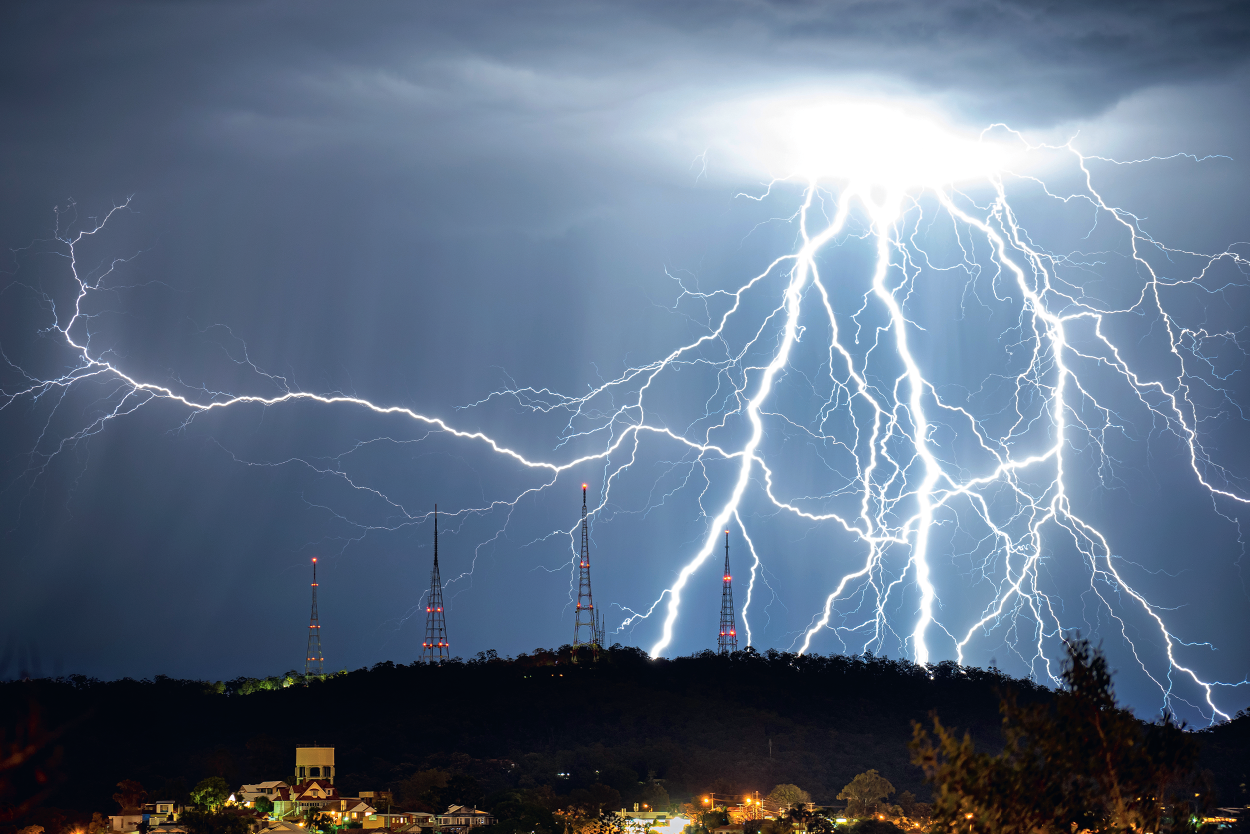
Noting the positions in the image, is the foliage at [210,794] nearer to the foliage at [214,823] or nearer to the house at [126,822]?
the house at [126,822]

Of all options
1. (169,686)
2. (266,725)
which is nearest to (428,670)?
(266,725)

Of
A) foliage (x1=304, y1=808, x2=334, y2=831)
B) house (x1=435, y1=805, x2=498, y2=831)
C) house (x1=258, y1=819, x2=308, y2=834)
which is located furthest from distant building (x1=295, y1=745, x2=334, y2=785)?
house (x1=435, y1=805, x2=498, y2=831)

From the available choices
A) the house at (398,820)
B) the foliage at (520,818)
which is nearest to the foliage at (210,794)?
the house at (398,820)

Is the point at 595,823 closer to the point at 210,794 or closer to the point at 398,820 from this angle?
the point at 398,820

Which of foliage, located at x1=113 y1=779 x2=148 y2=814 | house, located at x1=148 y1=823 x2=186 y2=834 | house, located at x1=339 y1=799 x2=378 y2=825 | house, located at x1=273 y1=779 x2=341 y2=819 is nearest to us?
house, located at x1=148 y1=823 x2=186 y2=834

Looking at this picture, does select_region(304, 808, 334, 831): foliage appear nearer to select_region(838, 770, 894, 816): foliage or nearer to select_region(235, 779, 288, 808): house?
select_region(235, 779, 288, 808): house

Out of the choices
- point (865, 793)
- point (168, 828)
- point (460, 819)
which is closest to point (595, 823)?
point (460, 819)
